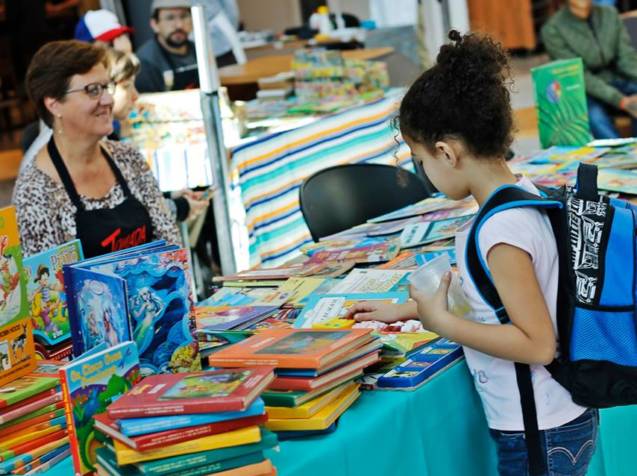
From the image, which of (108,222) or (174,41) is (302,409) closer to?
(108,222)

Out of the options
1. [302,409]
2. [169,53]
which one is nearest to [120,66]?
[169,53]

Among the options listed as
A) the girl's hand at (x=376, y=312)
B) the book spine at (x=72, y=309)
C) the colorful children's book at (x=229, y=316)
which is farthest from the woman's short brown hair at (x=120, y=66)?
the book spine at (x=72, y=309)

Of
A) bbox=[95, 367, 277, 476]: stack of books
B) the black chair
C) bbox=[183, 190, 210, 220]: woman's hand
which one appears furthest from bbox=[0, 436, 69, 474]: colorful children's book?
bbox=[183, 190, 210, 220]: woman's hand

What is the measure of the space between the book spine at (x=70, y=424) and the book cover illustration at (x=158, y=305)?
31 centimetres

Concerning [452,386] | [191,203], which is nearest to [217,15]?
[191,203]

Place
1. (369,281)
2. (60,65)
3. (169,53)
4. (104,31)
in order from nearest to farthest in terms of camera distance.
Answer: (369,281)
(60,65)
(104,31)
(169,53)

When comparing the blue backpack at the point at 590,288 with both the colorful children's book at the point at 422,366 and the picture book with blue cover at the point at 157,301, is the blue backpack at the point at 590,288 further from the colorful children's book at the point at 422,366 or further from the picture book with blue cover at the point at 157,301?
the picture book with blue cover at the point at 157,301

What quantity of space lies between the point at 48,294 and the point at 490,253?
1.00 m

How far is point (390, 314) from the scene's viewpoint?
237 cm

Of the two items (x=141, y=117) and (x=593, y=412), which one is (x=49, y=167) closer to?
(x=141, y=117)

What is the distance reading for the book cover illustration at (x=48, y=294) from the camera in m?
2.24

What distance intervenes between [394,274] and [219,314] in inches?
19.3

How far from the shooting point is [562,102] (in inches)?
171

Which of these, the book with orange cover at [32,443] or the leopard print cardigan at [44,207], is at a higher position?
the leopard print cardigan at [44,207]
